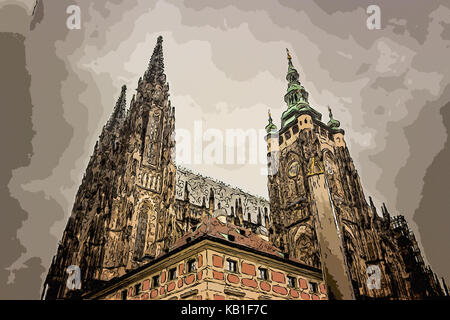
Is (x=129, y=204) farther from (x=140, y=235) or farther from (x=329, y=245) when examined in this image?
(x=329, y=245)

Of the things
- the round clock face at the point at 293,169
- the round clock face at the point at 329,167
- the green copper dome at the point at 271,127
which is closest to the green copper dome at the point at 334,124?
the round clock face at the point at 329,167

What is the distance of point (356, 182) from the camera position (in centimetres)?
3828

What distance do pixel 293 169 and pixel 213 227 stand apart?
76.1 feet

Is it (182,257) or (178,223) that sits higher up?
(178,223)

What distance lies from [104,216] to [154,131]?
11.3 meters

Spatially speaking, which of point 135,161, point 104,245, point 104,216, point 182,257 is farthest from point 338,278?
point 135,161

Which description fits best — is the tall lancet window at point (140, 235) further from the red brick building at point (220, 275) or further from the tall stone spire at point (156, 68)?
the tall stone spire at point (156, 68)

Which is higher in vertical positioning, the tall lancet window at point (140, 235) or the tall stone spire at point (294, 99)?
the tall stone spire at point (294, 99)

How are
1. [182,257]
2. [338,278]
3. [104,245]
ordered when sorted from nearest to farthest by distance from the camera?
[338,278]
[182,257]
[104,245]

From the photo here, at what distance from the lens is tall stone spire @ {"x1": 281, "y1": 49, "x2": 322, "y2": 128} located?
4328 centimetres

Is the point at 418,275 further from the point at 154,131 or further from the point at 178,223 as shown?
the point at 154,131

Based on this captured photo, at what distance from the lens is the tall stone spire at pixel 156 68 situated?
40.0 m

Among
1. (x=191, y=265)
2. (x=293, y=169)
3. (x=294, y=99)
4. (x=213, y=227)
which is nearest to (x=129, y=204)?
(x=213, y=227)

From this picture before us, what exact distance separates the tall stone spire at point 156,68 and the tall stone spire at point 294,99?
56.4ft
